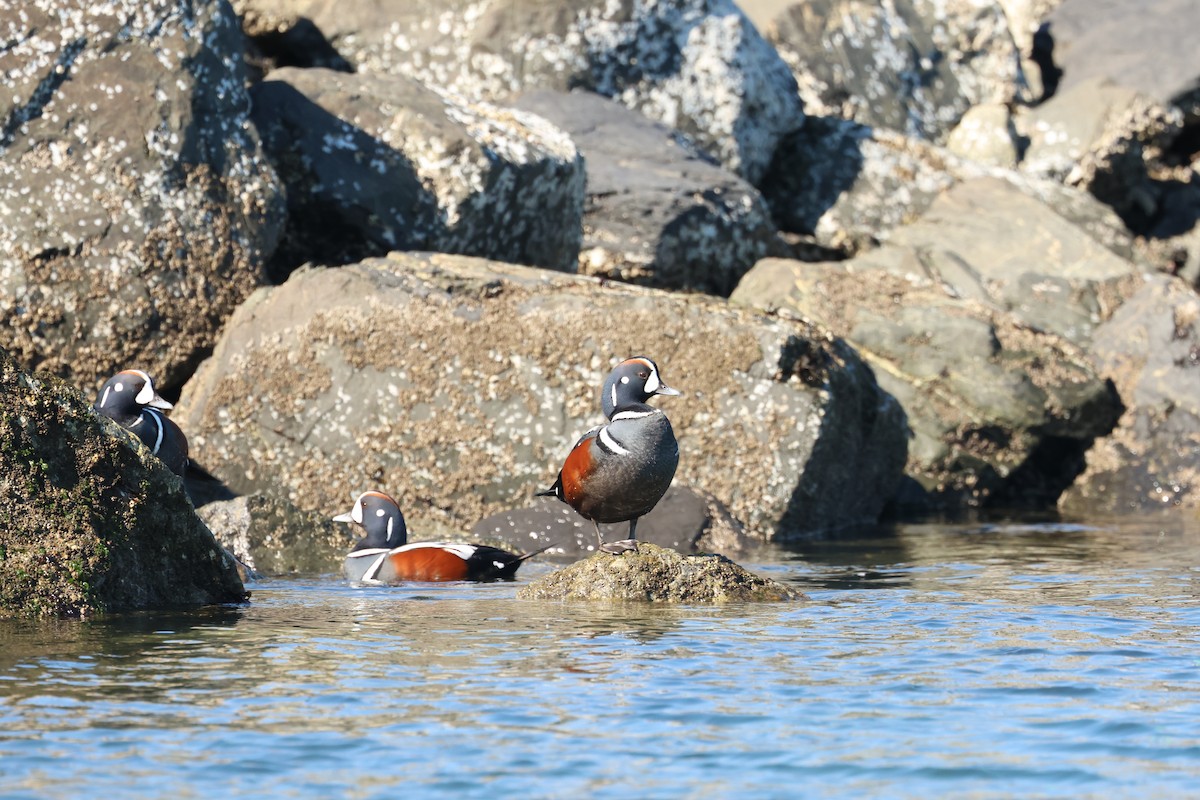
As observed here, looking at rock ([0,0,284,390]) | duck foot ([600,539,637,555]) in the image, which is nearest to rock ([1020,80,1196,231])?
rock ([0,0,284,390])

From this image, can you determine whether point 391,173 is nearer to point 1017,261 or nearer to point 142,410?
point 142,410

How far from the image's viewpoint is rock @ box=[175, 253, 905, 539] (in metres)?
13.0

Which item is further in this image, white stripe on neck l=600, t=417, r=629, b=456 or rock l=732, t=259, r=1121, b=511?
rock l=732, t=259, r=1121, b=511

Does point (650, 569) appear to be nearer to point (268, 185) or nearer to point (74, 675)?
point (74, 675)

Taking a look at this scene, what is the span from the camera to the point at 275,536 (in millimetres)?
11406

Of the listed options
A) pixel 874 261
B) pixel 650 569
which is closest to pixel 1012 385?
pixel 874 261

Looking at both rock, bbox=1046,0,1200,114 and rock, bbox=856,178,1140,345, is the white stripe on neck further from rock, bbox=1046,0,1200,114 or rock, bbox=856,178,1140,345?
rock, bbox=1046,0,1200,114

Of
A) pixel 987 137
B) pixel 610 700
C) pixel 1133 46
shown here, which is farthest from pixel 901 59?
pixel 610 700

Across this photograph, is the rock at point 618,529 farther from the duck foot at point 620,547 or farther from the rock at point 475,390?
the duck foot at point 620,547

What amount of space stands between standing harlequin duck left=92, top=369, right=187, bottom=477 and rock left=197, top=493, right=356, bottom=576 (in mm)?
501

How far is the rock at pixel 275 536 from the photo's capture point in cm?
1125

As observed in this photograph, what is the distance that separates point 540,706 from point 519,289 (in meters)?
7.92

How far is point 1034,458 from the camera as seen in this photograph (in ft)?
59.1

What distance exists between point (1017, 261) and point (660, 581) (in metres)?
12.8
